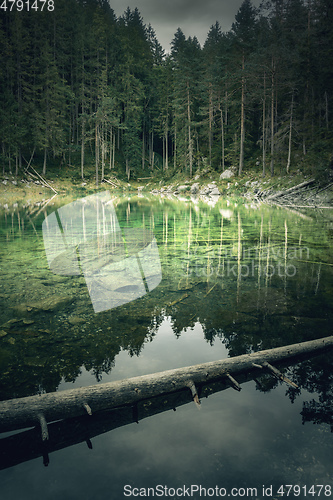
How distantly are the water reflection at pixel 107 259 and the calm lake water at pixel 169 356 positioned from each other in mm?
61

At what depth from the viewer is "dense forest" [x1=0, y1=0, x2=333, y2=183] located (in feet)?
108

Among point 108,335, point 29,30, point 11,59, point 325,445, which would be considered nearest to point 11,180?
point 11,59

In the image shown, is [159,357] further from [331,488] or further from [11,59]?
[11,59]

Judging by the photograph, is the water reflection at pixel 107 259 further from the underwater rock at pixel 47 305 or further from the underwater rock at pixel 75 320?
the underwater rock at pixel 47 305

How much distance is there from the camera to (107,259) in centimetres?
891

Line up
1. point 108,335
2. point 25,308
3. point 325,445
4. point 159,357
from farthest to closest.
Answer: point 25,308, point 108,335, point 159,357, point 325,445

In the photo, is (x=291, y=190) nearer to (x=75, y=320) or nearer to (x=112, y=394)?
(x=75, y=320)

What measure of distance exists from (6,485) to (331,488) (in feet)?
8.38

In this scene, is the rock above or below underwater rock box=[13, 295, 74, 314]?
above

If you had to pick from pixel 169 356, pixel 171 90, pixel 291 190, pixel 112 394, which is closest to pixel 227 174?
pixel 291 190

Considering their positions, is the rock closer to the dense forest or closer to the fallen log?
the dense forest

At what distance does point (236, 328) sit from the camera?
16.4ft

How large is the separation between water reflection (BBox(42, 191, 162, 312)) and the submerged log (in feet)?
8.96

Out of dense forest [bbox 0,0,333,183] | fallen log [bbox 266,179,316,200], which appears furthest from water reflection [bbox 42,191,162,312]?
dense forest [bbox 0,0,333,183]
